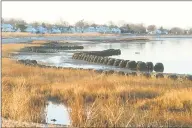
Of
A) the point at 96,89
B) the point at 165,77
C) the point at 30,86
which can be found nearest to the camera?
the point at 96,89

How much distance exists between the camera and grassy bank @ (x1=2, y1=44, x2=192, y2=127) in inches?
461

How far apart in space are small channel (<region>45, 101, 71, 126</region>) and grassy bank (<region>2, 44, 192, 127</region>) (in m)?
0.35

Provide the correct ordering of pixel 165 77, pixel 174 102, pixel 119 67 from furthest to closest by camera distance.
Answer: pixel 119 67 → pixel 165 77 → pixel 174 102

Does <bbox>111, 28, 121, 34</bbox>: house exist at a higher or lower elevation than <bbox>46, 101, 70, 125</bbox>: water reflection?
lower

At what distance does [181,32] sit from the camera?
189500 millimetres

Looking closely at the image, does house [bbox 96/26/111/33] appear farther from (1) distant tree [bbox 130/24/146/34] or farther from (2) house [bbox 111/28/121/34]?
(1) distant tree [bbox 130/24/146/34]

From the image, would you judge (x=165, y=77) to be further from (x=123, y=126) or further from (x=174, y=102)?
(x=123, y=126)

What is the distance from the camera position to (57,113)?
1462cm

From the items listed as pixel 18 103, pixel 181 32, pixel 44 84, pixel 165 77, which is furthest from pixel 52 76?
pixel 181 32

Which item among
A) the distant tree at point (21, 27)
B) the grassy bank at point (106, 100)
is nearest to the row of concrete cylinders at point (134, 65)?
the grassy bank at point (106, 100)

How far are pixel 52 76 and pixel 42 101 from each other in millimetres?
8027

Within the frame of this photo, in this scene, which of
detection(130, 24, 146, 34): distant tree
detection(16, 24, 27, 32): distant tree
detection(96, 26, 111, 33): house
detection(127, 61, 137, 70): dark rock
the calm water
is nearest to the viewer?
detection(127, 61, 137, 70): dark rock

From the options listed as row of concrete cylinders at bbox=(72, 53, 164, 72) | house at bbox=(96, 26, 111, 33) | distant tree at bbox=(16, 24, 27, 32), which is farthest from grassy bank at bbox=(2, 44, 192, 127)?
house at bbox=(96, 26, 111, 33)

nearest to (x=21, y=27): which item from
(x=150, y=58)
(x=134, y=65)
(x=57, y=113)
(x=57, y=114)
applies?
(x=150, y=58)
